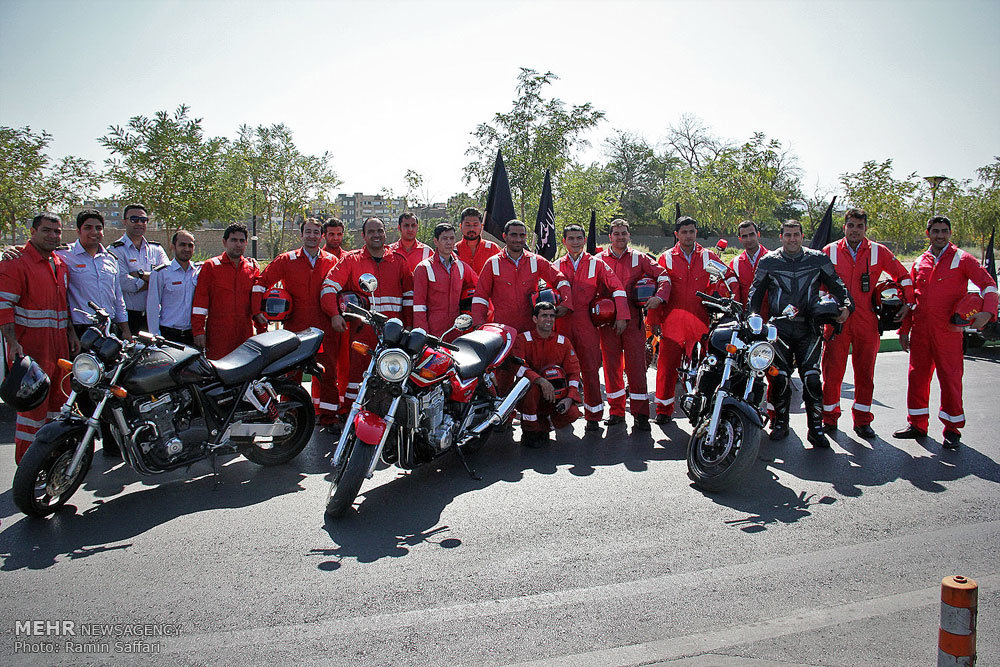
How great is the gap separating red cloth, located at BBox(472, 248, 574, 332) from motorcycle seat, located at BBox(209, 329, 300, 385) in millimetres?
1758

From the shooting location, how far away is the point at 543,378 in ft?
19.3

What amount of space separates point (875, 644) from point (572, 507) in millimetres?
1935

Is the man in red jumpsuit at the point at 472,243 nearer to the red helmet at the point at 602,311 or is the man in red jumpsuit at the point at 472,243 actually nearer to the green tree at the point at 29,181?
the red helmet at the point at 602,311

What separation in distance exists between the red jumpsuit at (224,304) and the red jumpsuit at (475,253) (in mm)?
2346

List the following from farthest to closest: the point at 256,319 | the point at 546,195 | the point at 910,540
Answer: the point at 546,195, the point at 256,319, the point at 910,540

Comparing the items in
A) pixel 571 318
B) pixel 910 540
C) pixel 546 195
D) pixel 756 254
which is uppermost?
pixel 546 195

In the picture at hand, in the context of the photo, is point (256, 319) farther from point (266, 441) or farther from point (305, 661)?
point (305, 661)

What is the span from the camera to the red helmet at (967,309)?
570 cm

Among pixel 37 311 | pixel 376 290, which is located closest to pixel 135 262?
pixel 37 311

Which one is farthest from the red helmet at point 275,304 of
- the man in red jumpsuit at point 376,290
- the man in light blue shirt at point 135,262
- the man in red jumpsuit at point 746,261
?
the man in red jumpsuit at point 746,261

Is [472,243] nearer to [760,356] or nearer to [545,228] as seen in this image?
[545,228]

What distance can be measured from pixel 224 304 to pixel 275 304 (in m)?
0.48

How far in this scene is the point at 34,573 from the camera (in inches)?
136

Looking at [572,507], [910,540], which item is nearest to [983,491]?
[910,540]
